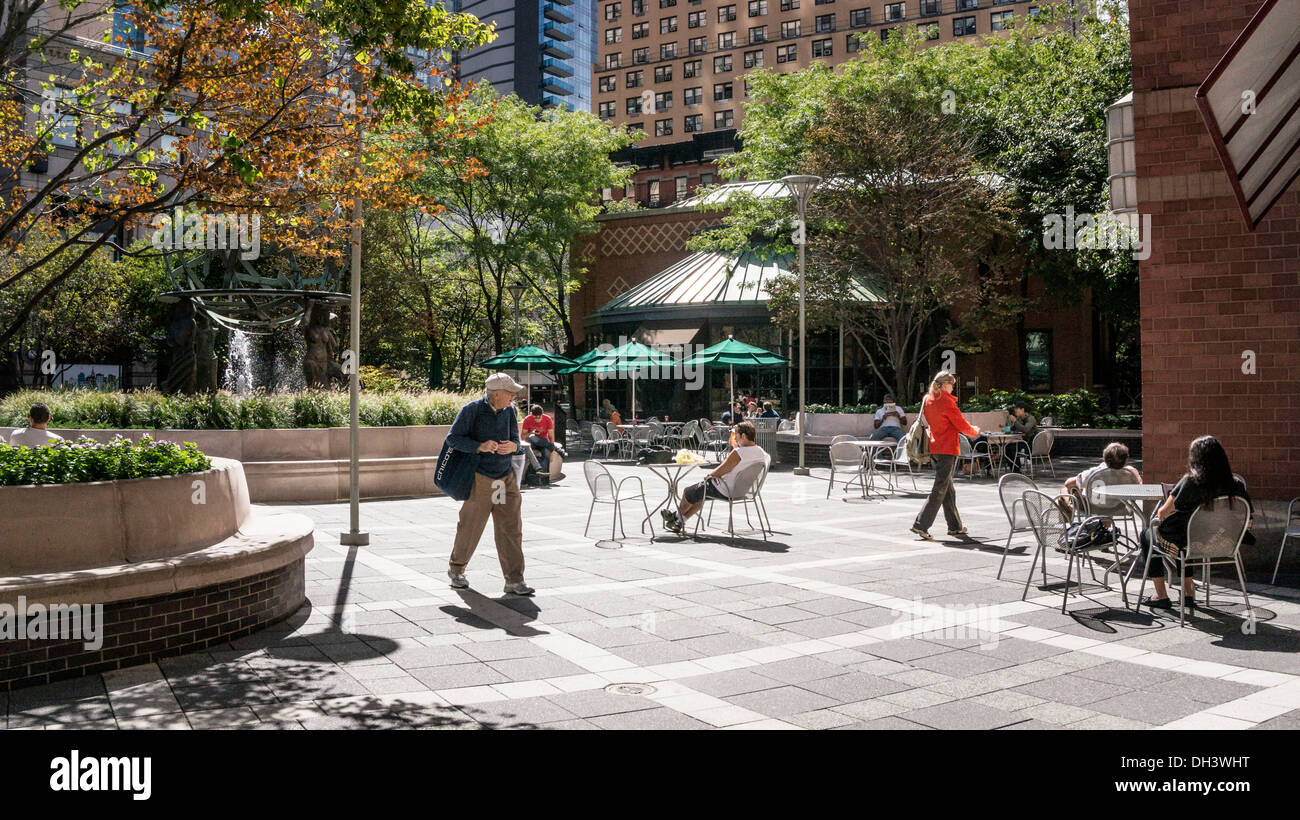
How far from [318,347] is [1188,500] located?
49.9ft

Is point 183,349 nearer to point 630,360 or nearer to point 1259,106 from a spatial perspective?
point 630,360

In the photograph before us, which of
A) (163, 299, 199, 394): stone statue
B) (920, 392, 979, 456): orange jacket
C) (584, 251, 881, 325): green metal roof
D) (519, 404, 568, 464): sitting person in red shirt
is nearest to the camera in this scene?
(920, 392, 979, 456): orange jacket

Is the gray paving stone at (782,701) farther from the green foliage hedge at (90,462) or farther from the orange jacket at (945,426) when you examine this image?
the orange jacket at (945,426)

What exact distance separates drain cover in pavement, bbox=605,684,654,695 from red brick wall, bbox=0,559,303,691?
2.68 m

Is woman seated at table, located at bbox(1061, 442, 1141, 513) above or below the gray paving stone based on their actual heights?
above

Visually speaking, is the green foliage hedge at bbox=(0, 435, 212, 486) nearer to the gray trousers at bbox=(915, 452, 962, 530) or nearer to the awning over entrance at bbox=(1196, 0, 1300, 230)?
the gray trousers at bbox=(915, 452, 962, 530)

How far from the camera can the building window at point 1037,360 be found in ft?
106

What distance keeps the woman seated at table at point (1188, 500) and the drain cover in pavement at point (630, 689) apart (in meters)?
4.25

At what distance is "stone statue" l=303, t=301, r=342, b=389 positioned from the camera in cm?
1758

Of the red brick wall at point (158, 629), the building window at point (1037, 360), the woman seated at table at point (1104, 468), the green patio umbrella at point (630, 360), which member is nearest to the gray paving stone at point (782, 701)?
the red brick wall at point (158, 629)

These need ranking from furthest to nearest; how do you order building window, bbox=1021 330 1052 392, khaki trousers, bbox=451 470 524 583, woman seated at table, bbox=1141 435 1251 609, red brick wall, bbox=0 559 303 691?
building window, bbox=1021 330 1052 392 → khaki trousers, bbox=451 470 524 583 → woman seated at table, bbox=1141 435 1251 609 → red brick wall, bbox=0 559 303 691

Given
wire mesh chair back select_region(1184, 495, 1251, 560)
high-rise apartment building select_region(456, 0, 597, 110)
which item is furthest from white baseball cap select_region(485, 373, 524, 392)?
high-rise apartment building select_region(456, 0, 597, 110)

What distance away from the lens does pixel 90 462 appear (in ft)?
19.1

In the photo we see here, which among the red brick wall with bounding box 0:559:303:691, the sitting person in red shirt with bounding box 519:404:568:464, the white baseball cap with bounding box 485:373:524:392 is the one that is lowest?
the red brick wall with bounding box 0:559:303:691
